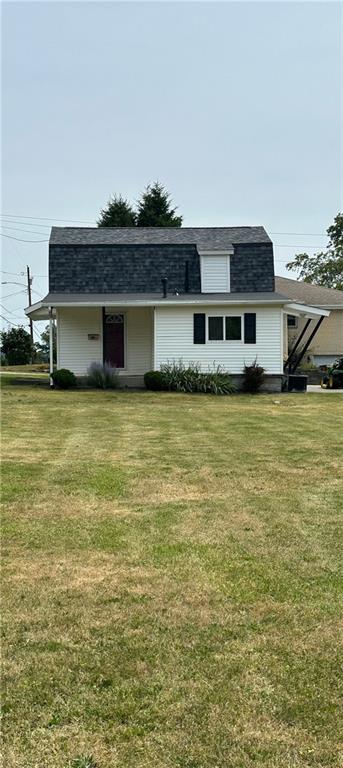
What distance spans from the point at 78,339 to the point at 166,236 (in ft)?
18.3

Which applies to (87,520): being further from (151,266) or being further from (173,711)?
(151,266)

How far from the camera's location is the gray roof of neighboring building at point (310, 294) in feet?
93.7

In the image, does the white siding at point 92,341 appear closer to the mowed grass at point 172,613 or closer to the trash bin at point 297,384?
the trash bin at point 297,384

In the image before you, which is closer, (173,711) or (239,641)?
(173,711)

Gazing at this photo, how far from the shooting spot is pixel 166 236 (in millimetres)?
24016

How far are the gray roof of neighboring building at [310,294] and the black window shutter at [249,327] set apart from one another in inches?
297

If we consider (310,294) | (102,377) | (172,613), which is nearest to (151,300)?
(102,377)

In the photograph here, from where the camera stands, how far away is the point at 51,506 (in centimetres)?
559

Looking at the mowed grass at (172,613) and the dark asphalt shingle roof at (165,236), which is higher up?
the dark asphalt shingle roof at (165,236)

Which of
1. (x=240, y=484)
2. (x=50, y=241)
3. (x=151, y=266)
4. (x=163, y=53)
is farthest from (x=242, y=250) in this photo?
(x=240, y=484)

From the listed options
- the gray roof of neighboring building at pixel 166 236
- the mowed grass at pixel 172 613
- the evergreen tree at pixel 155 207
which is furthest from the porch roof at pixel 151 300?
the evergreen tree at pixel 155 207

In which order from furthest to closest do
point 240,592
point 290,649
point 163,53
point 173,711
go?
point 163,53 → point 240,592 → point 290,649 → point 173,711

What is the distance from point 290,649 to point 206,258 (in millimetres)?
19829

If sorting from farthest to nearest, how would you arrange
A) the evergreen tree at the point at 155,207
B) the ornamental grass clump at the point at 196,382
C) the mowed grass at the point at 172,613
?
the evergreen tree at the point at 155,207
the ornamental grass clump at the point at 196,382
the mowed grass at the point at 172,613
